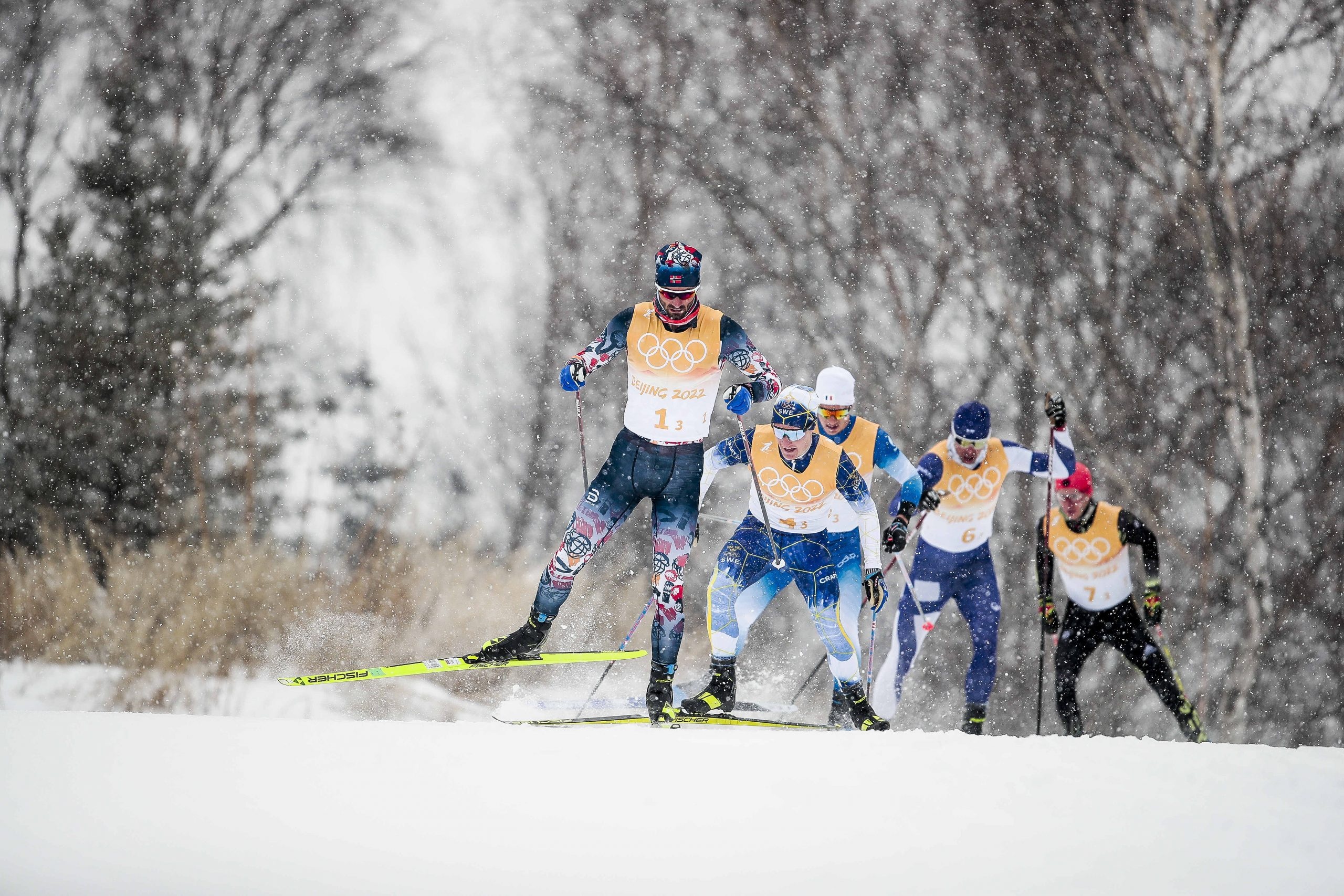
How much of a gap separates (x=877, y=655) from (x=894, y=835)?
885 cm

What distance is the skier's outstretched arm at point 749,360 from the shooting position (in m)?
5.12

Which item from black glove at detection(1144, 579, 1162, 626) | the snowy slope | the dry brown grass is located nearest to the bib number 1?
the snowy slope

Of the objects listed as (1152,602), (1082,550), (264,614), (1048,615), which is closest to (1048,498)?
(1082,550)

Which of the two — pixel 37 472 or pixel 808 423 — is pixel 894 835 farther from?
pixel 37 472

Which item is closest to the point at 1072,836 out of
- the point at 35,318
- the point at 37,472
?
the point at 37,472

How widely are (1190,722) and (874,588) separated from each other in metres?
2.95

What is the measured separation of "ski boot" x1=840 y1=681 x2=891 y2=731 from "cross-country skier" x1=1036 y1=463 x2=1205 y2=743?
1738mm

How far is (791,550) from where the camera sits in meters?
5.70

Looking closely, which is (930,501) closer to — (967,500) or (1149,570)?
(967,500)

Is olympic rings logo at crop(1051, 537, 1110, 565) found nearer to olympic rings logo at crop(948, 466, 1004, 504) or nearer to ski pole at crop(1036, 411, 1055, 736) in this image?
ski pole at crop(1036, 411, 1055, 736)

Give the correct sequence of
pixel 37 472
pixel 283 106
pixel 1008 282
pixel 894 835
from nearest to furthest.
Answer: pixel 894 835 → pixel 37 472 → pixel 1008 282 → pixel 283 106

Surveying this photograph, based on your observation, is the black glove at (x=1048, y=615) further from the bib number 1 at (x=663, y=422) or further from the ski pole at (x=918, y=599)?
the bib number 1 at (x=663, y=422)

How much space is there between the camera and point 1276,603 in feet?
41.0

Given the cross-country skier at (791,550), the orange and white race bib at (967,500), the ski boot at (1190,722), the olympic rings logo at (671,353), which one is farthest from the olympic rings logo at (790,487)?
the ski boot at (1190,722)
